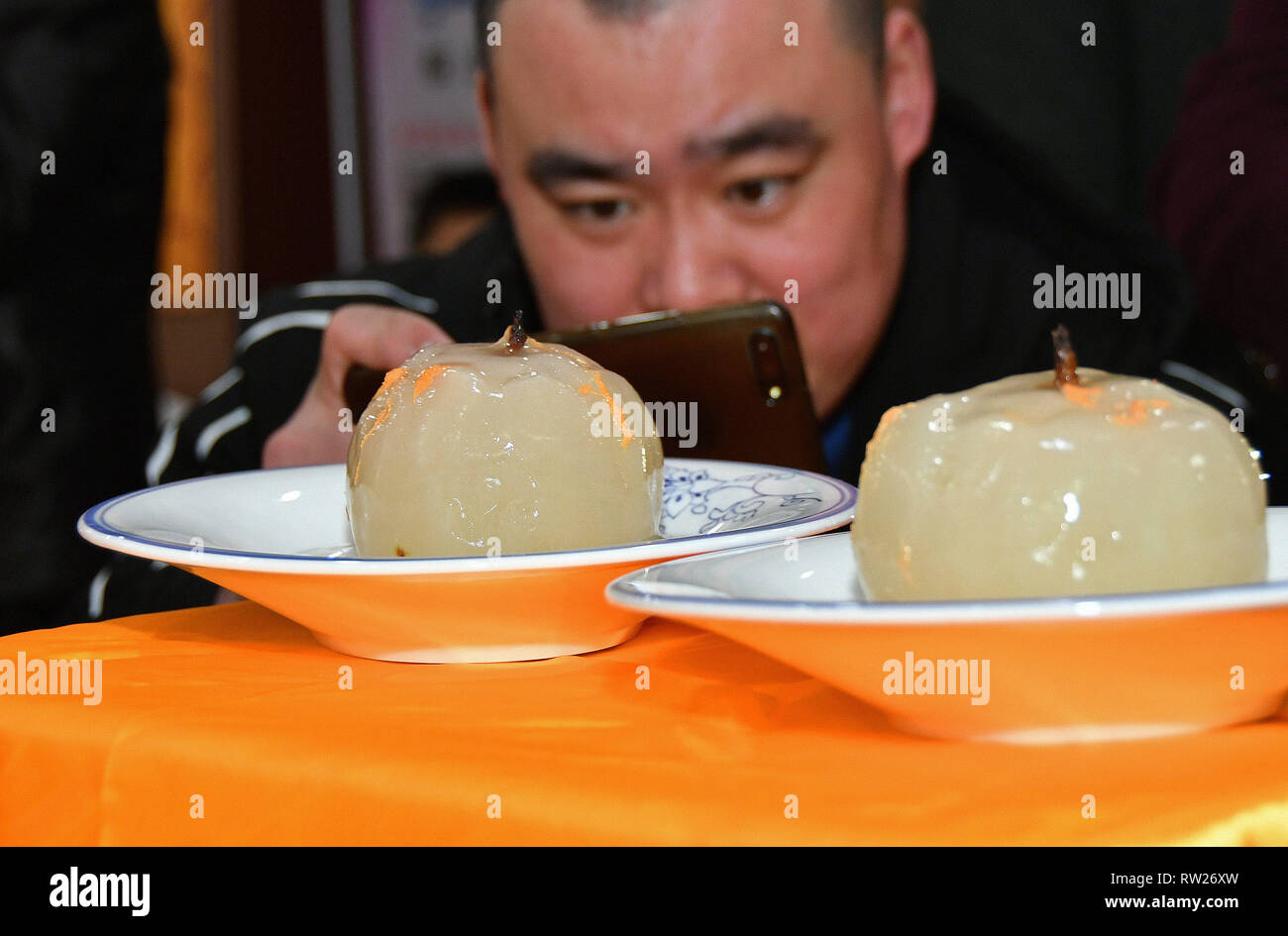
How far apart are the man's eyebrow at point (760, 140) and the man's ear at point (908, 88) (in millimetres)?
250

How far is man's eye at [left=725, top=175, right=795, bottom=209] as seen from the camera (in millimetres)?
1363

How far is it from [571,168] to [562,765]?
1027 mm

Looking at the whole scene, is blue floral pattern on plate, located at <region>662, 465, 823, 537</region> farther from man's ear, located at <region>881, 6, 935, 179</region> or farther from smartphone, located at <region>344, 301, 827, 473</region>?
man's ear, located at <region>881, 6, 935, 179</region>

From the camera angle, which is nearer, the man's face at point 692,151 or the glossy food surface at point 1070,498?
the glossy food surface at point 1070,498

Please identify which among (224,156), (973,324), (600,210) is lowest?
(973,324)

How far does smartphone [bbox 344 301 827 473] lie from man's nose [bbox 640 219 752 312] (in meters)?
0.28

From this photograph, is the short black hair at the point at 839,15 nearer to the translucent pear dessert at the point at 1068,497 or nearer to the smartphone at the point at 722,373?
the smartphone at the point at 722,373

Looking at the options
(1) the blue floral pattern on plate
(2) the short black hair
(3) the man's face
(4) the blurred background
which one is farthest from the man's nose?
(4) the blurred background

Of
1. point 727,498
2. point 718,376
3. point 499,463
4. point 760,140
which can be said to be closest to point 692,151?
point 760,140

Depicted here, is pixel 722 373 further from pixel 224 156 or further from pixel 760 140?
pixel 224 156

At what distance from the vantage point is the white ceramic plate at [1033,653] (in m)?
0.38

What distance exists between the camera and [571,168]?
1.38 m

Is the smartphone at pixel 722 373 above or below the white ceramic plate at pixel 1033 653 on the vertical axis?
above

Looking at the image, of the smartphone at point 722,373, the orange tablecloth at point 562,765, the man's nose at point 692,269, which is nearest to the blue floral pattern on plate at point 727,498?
the orange tablecloth at point 562,765
